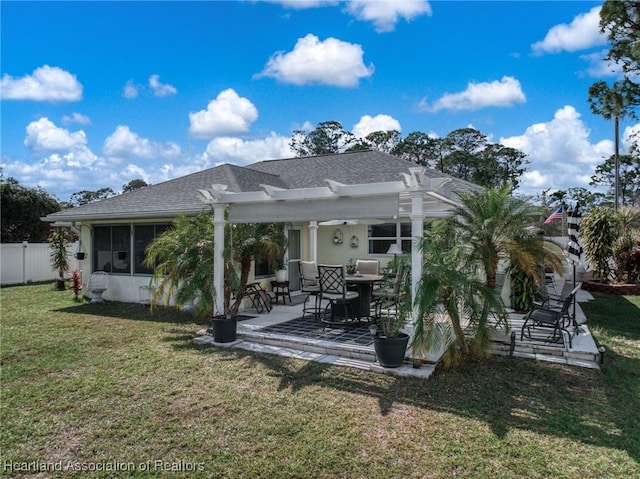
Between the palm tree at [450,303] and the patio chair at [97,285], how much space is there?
9919 mm

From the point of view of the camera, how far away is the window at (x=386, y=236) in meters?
13.5

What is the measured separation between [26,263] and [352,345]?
16939 millimetres

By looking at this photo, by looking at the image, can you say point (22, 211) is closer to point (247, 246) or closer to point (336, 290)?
point (247, 246)

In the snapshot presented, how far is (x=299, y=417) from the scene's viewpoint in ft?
14.5

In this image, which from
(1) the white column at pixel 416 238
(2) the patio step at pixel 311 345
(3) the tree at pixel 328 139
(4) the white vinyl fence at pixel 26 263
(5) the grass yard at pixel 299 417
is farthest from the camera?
(3) the tree at pixel 328 139

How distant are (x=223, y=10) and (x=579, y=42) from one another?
11544mm

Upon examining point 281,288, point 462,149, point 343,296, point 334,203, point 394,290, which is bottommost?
point 281,288

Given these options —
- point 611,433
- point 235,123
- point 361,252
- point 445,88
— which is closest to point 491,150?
point 445,88

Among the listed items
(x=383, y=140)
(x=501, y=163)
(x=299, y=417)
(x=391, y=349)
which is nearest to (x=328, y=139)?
(x=383, y=140)

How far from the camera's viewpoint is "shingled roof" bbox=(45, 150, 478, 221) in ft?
36.2

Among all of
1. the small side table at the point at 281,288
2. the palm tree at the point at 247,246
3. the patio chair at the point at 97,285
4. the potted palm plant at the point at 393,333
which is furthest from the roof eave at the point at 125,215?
the potted palm plant at the point at 393,333

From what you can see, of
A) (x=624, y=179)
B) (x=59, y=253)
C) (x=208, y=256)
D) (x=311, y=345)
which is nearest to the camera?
(x=311, y=345)

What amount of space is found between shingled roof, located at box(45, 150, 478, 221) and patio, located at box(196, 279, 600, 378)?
385 centimetres

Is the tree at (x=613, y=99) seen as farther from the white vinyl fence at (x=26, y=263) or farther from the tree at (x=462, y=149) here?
the tree at (x=462, y=149)
